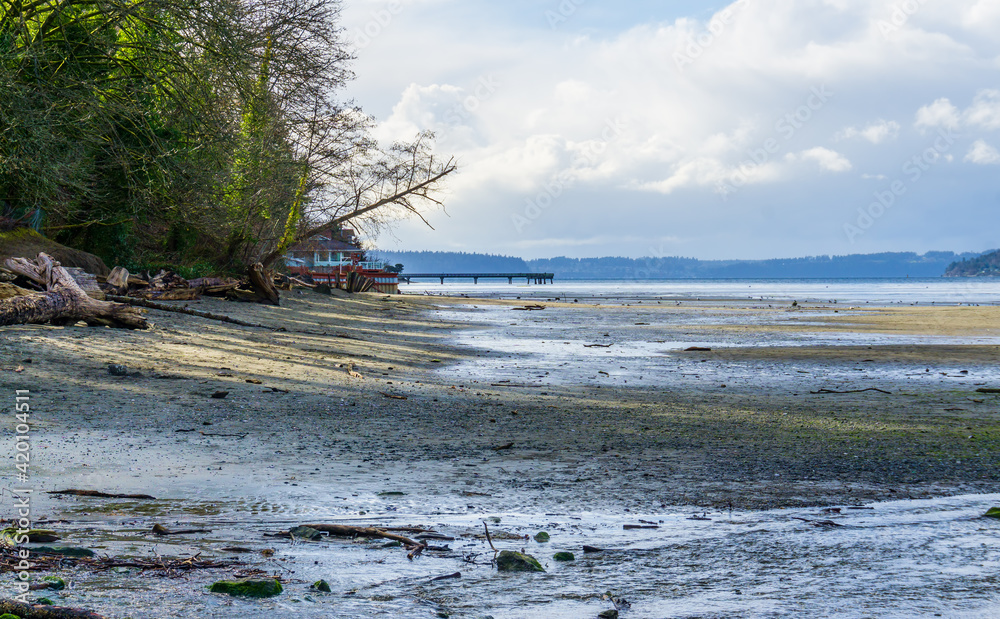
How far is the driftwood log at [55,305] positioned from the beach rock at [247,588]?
9785 mm

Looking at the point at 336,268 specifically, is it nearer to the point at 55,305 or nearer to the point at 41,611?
the point at 55,305

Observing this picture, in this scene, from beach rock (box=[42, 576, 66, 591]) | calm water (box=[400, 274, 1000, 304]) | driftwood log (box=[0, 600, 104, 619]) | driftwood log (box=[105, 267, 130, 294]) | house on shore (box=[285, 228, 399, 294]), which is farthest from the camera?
calm water (box=[400, 274, 1000, 304])

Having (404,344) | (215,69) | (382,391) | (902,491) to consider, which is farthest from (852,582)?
(404,344)

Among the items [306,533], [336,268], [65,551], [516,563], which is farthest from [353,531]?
[336,268]

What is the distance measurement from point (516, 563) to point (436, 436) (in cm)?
388

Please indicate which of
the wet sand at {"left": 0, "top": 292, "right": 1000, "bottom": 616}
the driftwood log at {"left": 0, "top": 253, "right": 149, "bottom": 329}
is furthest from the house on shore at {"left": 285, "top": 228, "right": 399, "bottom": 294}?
the wet sand at {"left": 0, "top": 292, "right": 1000, "bottom": 616}

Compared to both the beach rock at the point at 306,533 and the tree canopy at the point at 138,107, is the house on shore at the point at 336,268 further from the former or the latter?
the beach rock at the point at 306,533

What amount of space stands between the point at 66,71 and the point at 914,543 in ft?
46.0

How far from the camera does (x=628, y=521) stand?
5020 mm

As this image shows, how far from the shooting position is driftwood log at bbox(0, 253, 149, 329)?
11898mm

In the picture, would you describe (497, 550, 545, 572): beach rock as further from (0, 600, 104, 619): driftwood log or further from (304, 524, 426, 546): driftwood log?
(0, 600, 104, 619): driftwood log

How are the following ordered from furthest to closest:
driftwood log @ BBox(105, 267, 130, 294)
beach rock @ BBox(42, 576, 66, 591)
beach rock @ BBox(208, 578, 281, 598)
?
1. driftwood log @ BBox(105, 267, 130, 294)
2. beach rock @ BBox(208, 578, 281, 598)
3. beach rock @ BBox(42, 576, 66, 591)

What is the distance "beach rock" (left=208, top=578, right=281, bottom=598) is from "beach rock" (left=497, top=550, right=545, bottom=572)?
104 cm

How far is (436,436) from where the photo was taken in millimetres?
7844
